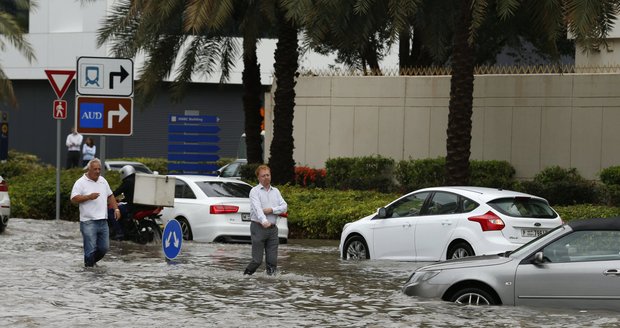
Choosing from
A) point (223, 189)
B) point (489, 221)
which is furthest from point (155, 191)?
point (489, 221)

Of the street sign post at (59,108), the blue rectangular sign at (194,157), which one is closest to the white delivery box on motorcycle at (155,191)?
the street sign post at (59,108)

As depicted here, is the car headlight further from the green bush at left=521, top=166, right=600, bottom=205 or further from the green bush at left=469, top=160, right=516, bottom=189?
the green bush at left=469, top=160, right=516, bottom=189

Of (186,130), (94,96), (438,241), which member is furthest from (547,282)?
(186,130)

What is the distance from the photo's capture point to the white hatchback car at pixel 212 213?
76.2ft

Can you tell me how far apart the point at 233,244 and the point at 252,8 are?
8113 mm

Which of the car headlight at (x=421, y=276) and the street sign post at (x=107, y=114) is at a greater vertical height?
the street sign post at (x=107, y=114)

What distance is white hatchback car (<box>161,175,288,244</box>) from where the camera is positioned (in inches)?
915

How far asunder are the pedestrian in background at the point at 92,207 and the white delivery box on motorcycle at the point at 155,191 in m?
3.93

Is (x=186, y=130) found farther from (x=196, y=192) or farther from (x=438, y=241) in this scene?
(x=438, y=241)

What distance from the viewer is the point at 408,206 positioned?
19875 millimetres

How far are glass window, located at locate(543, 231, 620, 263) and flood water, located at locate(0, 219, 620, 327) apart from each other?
21.7 inches

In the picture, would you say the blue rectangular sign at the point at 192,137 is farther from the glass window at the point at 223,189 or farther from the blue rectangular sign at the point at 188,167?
the glass window at the point at 223,189

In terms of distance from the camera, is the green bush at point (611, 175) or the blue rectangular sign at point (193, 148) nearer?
the green bush at point (611, 175)

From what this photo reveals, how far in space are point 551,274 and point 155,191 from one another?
10.5 m
